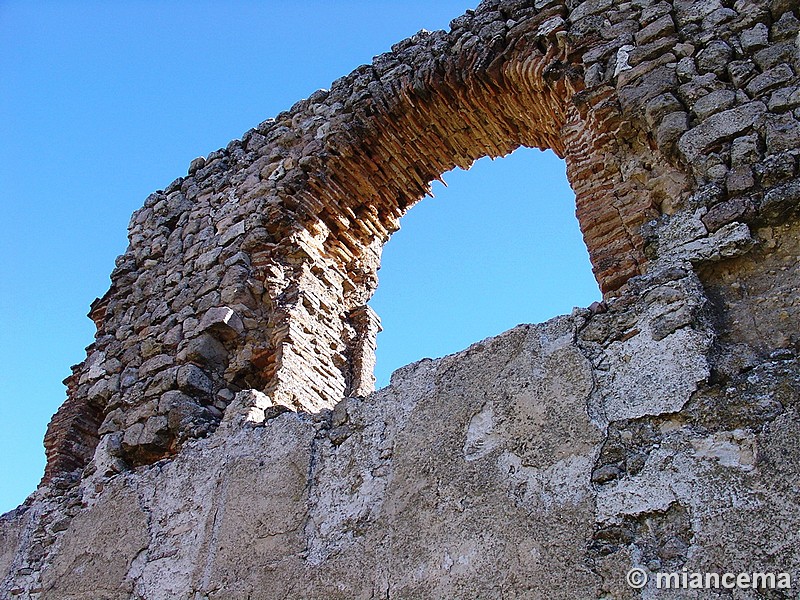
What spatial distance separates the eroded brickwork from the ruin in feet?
0.05

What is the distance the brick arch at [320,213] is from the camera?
11.5ft

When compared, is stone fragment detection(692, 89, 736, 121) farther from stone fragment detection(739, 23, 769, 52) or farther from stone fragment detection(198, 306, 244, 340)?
stone fragment detection(198, 306, 244, 340)

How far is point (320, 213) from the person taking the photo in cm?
464

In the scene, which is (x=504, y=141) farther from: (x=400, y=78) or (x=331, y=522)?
(x=331, y=522)

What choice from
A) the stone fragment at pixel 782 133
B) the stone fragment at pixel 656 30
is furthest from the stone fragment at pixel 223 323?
the stone fragment at pixel 782 133

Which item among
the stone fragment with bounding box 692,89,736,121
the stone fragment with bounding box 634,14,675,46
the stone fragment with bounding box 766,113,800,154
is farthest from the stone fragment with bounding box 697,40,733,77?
the stone fragment with bounding box 766,113,800,154

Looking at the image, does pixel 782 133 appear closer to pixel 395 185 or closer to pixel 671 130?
pixel 671 130

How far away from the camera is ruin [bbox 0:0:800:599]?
214 cm

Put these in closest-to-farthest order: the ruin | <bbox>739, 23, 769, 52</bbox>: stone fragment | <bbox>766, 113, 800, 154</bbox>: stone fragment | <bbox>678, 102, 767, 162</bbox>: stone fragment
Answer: the ruin → <bbox>766, 113, 800, 154</bbox>: stone fragment → <bbox>678, 102, 767, 162</bbox>: stone fragment → <bbox>739, 23, 769, 52</bbox>: stone fragment

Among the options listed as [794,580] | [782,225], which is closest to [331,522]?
[794,580]

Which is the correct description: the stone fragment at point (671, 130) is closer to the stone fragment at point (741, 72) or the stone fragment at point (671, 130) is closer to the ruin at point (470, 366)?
the ruin at point (470, 366)

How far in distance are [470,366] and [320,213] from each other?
2207 mm

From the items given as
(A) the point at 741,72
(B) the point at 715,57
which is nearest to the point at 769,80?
(A) the point at 741,72

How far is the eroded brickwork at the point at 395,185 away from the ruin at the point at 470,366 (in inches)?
0.6
